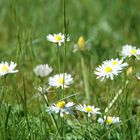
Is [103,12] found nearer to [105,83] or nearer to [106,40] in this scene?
[106,40]

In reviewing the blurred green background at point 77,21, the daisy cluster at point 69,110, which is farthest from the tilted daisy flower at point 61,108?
the blurred green background at point 77,21

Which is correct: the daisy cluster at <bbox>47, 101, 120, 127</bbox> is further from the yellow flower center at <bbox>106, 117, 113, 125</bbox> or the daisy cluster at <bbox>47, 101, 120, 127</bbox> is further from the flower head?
the flower head

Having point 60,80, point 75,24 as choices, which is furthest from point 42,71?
point 75,24

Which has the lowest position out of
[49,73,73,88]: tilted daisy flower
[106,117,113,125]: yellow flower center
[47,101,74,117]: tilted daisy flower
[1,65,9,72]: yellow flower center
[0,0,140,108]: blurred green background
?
[106,117,113,125]: yellow flower center

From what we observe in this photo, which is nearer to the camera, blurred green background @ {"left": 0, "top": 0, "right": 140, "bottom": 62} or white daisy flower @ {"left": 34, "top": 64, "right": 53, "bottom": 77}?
white daisy flower @ {"left": 34, "top": 64, "right": 53, "bottom": 77}

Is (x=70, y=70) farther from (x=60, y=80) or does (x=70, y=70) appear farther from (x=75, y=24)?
(x=60, y=80)

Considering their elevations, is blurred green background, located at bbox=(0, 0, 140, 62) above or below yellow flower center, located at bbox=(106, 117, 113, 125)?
above

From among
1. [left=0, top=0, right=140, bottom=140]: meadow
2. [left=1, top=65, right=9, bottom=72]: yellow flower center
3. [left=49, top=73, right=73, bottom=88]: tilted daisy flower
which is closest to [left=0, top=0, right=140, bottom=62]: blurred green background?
[left=0, top=0, right=140, bottom=140]: meadow

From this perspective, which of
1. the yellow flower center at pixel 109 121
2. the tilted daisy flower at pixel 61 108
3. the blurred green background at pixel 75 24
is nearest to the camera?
the tilted daisy flower at pixel 61 108

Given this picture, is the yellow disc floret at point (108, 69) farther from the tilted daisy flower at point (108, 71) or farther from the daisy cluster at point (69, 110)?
the daisy cluster at point (69, 110)
